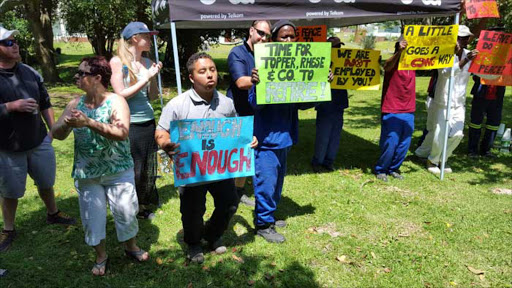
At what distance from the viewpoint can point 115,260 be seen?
3539 mm

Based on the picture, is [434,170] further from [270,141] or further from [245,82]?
[245,82]

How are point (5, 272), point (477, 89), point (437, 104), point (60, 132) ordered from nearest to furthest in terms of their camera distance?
point (60, 132) < point (5, 272) < point (437, 104) < point (477, 89)

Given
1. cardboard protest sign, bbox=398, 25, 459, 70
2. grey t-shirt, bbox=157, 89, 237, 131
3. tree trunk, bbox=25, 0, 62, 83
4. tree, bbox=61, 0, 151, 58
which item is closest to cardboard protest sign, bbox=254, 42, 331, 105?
grey t-shirt, bbox=157, 89, 237, 131

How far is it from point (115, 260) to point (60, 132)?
1.44 m

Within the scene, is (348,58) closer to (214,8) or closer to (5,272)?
(214,8)

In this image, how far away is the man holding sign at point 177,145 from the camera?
2.94 meters

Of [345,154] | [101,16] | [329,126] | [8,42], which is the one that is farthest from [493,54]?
[101,16]

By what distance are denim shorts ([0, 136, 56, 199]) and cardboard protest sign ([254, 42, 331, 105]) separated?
217 centimetres

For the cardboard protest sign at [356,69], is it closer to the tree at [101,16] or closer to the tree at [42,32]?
the tree at [101,16]

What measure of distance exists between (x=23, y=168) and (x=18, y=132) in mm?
379

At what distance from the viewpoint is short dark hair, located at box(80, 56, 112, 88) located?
287 centimetres

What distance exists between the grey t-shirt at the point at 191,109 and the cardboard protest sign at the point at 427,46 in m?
2.98

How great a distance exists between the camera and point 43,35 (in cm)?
1647

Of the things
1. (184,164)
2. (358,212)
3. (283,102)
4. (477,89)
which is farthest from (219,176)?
(477,89)
